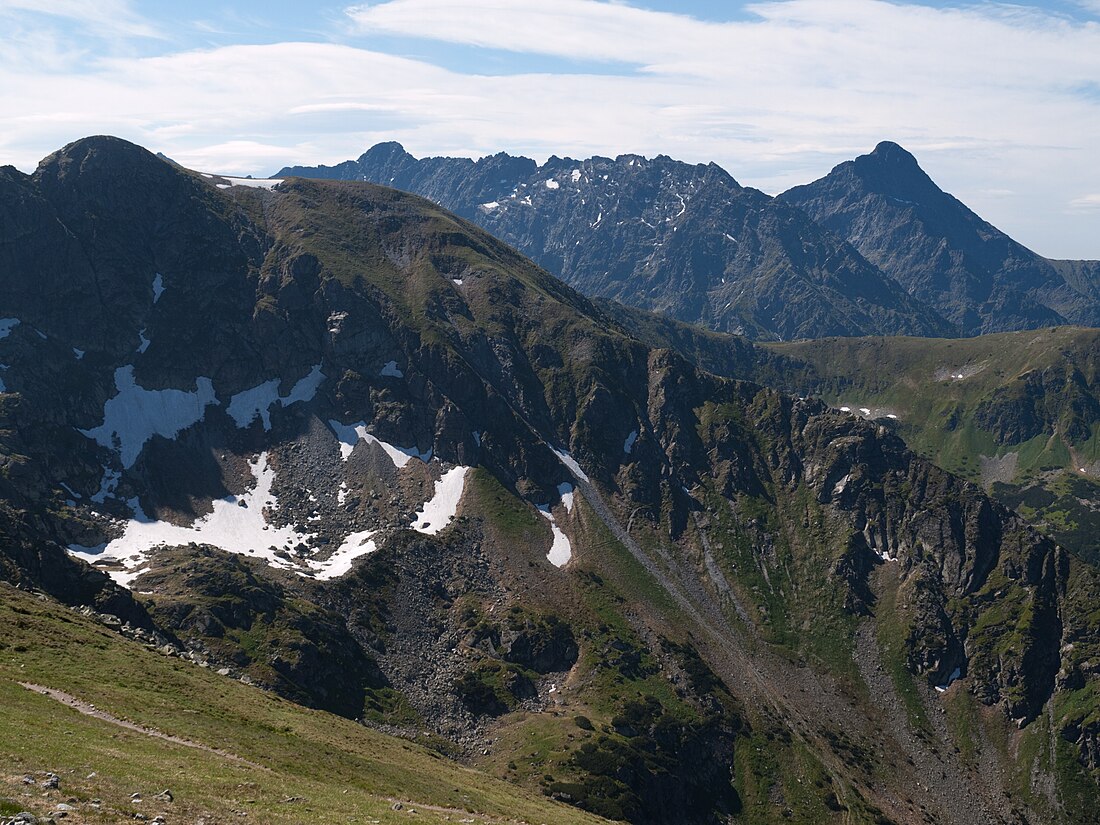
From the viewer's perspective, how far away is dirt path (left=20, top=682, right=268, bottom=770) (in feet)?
213

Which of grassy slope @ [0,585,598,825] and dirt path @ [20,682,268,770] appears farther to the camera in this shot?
dirt path @ [20,682,268,770]

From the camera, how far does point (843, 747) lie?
19800 cm

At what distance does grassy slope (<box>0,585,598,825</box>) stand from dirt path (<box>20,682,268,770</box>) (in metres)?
0.99

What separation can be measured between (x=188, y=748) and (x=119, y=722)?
793 centimetres

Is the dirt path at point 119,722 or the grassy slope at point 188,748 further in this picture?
the dirt path at point 119,722

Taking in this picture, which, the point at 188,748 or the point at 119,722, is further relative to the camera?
the point at 119,722

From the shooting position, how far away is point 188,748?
207ft

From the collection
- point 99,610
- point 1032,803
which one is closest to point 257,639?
point 99,610

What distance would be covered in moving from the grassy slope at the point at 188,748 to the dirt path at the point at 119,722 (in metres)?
0.99

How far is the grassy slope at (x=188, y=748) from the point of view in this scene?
46781mm

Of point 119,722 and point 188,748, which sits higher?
point 188,748

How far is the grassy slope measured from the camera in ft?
153

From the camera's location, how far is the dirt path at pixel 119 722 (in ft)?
213

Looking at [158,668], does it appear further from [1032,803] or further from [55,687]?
[1032,803]
